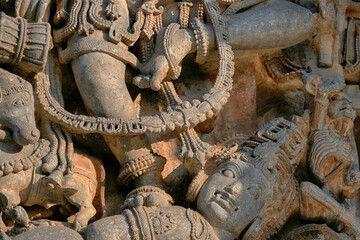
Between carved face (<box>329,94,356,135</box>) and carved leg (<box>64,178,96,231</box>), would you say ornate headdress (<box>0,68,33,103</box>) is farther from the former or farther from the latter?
carved face (<box>329,94,356,135</box>)

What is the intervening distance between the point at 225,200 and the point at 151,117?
2.49 feet

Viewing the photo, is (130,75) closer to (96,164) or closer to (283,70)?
(96,164)

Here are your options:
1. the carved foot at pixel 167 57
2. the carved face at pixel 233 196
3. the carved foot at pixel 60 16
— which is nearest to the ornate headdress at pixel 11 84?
the carved foot at pixel 60 16

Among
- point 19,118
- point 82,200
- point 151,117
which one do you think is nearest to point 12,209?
point 82,200

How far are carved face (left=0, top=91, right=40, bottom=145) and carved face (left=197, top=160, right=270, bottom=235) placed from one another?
1184mm

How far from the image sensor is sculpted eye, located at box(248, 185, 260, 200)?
226 inches

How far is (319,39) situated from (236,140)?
118cm

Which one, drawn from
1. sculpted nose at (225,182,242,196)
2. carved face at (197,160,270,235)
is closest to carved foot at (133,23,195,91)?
carved face at (197,160,270,235)

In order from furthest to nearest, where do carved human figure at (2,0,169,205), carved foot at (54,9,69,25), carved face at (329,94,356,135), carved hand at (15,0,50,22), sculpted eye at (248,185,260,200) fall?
carved face at (329,94,356,135), carved foot at (54,9,69,25), carved hand at (15,0,50,22), carved human figure at (2,0,169,205), sculpted eye at (248,185,260,200)

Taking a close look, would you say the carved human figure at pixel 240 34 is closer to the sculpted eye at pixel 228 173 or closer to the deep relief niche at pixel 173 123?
the deep relief niche at pixel 173 123

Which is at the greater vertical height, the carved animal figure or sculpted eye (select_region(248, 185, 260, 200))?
the carved animal figure

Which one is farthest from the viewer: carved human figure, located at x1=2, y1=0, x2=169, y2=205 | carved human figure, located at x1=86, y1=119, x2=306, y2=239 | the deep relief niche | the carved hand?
the carved hand

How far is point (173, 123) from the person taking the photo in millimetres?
5840

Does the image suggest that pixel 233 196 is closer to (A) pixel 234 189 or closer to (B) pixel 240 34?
(A) pixel 234 189
